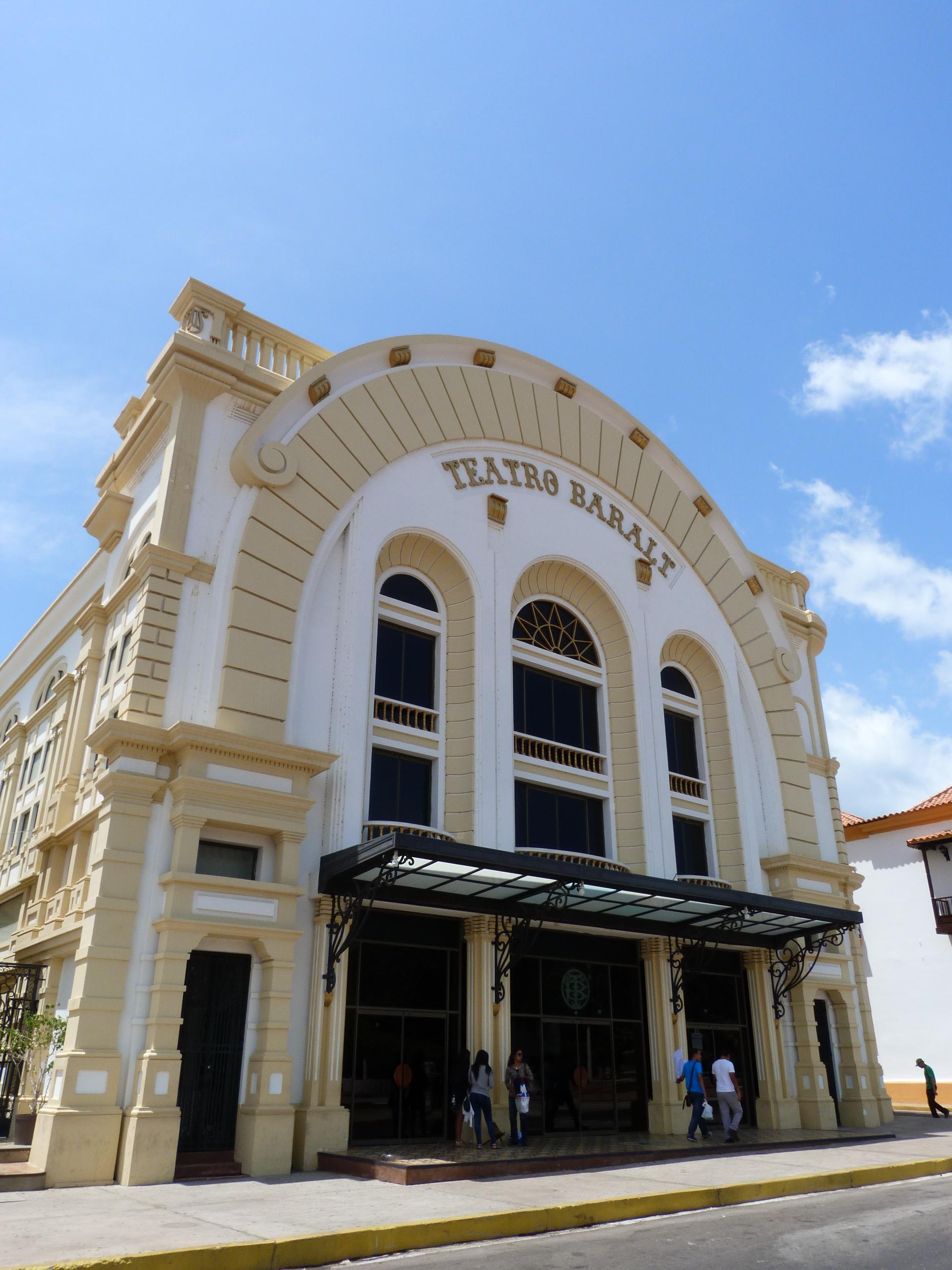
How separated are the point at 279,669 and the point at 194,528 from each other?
128 inches

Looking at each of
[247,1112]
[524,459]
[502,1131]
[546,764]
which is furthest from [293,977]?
[524,459]

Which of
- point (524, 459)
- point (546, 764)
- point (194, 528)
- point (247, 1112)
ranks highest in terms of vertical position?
point (524, 459)

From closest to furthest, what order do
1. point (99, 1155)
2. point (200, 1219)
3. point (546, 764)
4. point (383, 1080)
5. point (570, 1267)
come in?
point (570, 1267) → point (200, 1219) → point (99, 1155) → point (383, 1080) → point (546, 764)

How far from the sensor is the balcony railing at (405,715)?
798 inches

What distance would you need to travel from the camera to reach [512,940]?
18969mm

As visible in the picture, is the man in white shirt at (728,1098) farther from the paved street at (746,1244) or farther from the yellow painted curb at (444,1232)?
the paved street at (746,1244)

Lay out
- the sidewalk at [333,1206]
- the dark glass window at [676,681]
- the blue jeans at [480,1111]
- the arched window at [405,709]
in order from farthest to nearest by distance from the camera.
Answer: the dark glass window at [676,681] → the arched window at [405,709] → the blue jeans at [480,1111] → the sidewalk at [333,1206]

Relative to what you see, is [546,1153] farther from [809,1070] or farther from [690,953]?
[809,1070]

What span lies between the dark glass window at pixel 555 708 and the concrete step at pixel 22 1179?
40.6 feet

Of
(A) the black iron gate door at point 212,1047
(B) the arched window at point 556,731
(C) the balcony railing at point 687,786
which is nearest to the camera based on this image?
(A) the black iron gate door at point 212,1047

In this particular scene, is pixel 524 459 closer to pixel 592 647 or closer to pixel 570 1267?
pixel 592 647

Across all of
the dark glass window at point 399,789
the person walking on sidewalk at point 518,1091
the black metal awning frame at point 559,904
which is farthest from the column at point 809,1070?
the dark glass window at point 399,789

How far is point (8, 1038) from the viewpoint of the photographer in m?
16.2

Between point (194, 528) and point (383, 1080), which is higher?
point (194, 528)
